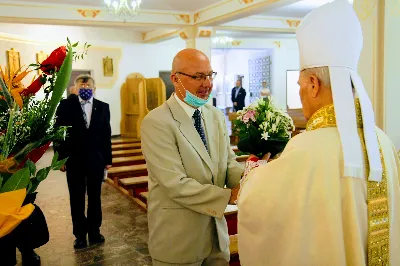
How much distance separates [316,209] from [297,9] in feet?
32.9

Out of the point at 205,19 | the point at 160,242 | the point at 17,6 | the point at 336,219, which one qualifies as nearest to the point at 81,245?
the point at 160,242

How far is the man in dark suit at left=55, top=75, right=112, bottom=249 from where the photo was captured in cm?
429

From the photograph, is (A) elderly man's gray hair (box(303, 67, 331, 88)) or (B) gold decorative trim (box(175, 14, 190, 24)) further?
(B) gold decorative trim (box(175, 14, 190, 24))

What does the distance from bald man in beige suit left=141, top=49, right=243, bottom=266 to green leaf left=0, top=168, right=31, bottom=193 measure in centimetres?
74

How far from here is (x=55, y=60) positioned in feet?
5.21

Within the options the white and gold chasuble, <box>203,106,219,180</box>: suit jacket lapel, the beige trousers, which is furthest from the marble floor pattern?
the white and gold chasuble

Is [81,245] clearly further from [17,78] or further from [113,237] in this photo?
[17,78]

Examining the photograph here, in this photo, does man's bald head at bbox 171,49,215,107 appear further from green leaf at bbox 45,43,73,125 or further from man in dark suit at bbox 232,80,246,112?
man in dark suit at bbox 232,80,246,112

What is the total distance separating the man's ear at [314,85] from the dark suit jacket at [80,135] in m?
3.26

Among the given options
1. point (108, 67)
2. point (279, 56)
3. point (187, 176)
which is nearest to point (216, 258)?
point (187, 176)

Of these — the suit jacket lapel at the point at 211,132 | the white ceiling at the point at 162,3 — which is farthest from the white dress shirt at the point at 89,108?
the white ceiling at the point at 162,3

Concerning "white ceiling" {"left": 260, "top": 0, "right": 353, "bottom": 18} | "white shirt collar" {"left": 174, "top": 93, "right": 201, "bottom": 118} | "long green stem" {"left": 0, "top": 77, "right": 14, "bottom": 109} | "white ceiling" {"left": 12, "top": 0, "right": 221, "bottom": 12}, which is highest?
"white ceiling" {"left": 260, "top": 0, "right": 353, "bottom": 18}

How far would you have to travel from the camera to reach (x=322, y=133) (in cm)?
137

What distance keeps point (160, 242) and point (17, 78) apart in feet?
3.31
